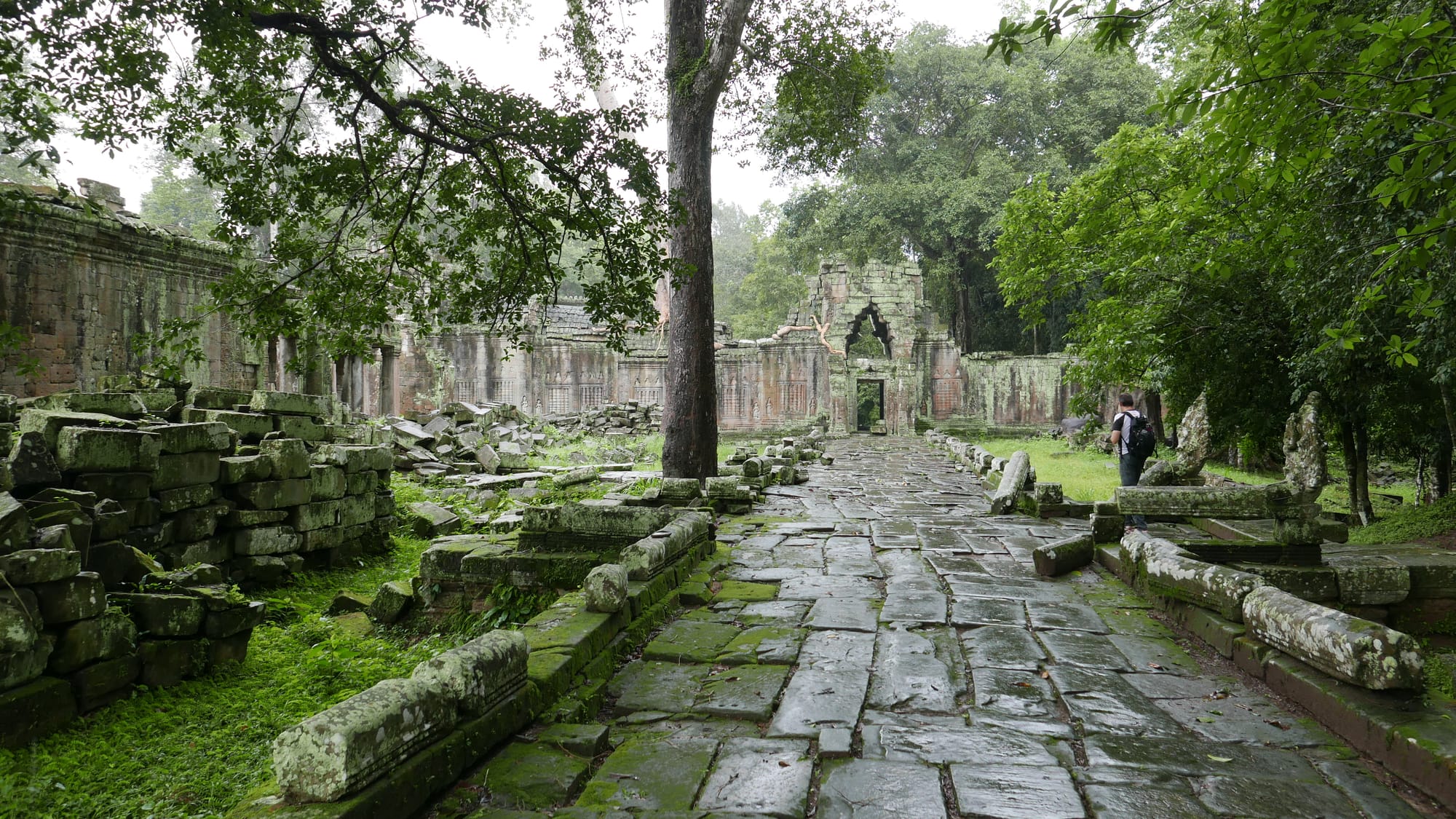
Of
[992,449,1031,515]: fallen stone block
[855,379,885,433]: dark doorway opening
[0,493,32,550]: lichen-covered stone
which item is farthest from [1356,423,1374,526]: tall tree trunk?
[855,379,885,433]: dark doorway opening

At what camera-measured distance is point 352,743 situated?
2.28 meters

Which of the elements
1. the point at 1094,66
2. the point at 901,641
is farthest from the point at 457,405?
the point at 1094,66

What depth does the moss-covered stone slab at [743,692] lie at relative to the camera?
3.38 metres

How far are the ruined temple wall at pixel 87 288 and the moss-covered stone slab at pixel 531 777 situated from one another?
9008mm

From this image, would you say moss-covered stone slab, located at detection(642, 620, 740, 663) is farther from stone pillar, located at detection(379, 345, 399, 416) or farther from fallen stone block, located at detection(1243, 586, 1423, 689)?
stone pillar, located at detection(379, 345, 399, 416)

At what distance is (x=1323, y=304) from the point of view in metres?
7.17

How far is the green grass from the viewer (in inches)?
123

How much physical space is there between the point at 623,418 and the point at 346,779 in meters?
20.7

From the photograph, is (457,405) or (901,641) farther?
(457,405)

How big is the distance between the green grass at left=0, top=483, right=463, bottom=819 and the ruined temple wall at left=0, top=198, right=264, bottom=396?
6.40 meters

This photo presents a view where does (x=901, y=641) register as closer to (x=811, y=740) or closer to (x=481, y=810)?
(x=811, y=740)

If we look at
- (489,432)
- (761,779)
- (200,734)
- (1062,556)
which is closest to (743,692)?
(761,779)

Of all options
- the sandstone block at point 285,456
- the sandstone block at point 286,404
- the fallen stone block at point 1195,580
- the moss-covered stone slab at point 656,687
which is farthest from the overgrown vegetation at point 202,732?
the fallen stone block at point 1195,580

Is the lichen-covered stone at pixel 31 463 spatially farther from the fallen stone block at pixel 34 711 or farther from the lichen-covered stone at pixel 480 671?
the lichen-covered stone at pixel 480 671
